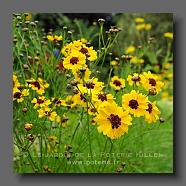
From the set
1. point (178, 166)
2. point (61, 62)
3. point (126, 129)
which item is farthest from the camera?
point (178, 166)

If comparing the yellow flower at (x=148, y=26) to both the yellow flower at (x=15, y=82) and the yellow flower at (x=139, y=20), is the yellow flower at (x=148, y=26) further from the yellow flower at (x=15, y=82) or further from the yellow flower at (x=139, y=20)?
the yellow flower at (x=15, y=82)

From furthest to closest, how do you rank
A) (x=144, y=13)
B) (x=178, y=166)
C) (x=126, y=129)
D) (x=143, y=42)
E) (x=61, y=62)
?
(x=143, y=42) < (x=144, y=13) < (x=178, y=166) < (x=61, y=62) < (x=126, y=129)

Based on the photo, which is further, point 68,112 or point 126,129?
point 68,112

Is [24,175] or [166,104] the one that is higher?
[166,104]

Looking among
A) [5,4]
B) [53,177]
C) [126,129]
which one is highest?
[5,4]

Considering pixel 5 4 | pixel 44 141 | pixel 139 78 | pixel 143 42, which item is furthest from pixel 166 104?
pixel 5 4

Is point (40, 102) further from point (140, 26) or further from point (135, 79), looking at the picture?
point (140, 26)

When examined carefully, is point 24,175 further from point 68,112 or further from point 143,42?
point 143,42

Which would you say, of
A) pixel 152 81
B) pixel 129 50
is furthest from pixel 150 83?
pixel 129 50

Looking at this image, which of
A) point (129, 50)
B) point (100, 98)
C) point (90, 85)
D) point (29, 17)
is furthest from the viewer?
point (129, 50)
